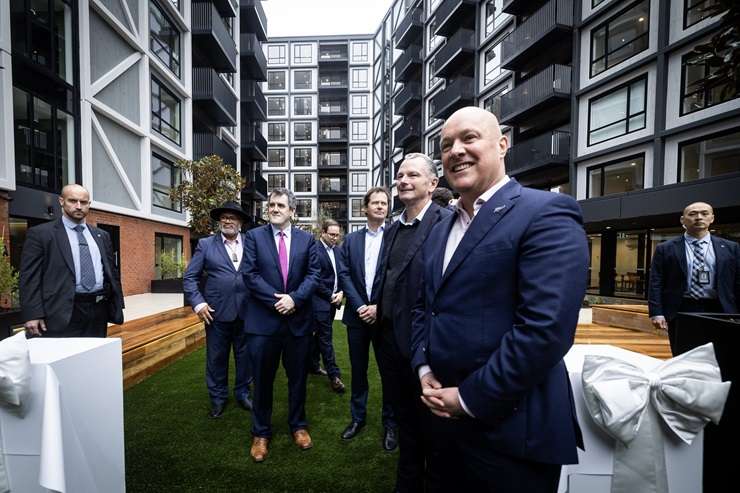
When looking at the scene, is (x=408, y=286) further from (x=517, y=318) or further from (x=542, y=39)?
(x=542, y=39)

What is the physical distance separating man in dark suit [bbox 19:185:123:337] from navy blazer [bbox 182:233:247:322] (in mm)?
751

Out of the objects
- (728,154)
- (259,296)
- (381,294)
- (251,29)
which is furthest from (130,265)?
(251,29)

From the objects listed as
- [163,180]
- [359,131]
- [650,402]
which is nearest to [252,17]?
[163,180]

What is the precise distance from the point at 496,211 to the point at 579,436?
0.94 meters

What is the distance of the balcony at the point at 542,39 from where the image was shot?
569 inches

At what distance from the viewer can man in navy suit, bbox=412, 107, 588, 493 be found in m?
1.25

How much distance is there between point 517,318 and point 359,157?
41850mm

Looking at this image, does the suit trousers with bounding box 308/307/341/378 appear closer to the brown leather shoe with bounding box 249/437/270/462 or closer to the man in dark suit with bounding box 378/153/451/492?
the brown leather shoe with bounding box 249/437/270/462

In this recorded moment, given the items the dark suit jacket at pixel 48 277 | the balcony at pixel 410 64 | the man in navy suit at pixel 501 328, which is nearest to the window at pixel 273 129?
the balcony at pixel 410 64

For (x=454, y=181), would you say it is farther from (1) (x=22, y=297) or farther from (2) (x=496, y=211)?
(1) (x=22, y=297)

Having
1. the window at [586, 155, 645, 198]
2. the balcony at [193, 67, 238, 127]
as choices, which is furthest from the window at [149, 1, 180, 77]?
the window at [586, 155, 645, 198]

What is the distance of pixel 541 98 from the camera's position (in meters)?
15.1

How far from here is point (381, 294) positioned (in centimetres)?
286

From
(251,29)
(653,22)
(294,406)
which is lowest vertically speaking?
(294,406)
